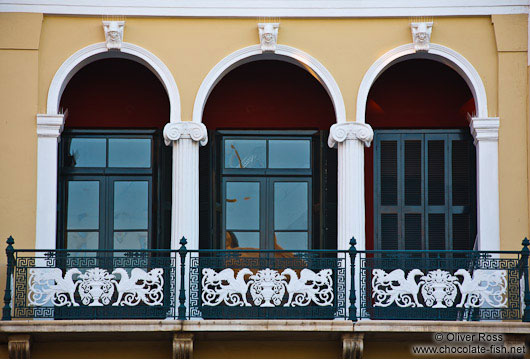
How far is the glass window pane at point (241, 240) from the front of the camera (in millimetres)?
16062

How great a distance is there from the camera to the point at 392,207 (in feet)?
52.5

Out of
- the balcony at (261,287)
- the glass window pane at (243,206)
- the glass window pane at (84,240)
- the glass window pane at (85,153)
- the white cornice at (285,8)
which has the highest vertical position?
the white cornice at (285,8)

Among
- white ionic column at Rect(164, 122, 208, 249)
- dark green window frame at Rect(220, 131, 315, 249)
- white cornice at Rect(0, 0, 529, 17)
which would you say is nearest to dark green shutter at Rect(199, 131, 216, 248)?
dark green window frame at Rect(220, 131, 315, 249)

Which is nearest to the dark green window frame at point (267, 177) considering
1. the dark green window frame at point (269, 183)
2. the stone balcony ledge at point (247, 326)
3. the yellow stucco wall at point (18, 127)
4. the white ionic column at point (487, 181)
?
the dark green window frame at point (269, 183)

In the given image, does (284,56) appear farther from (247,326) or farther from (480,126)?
(247,326)

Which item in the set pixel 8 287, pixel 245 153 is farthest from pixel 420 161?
pixel 8 287

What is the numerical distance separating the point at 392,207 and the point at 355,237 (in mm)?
1439

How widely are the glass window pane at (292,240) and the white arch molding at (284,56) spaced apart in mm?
1925

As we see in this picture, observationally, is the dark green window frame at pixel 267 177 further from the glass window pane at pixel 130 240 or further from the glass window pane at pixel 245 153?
the glass window pane at pixel 130 240

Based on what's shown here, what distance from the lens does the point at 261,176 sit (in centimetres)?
1623

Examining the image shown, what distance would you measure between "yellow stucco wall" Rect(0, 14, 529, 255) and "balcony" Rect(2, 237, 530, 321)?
3.02ft

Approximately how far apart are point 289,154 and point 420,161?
1.87 metres

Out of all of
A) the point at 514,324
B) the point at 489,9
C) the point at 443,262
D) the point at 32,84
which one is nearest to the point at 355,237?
the point at 443,262

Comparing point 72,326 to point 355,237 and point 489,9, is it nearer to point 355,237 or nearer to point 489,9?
point 355,237
